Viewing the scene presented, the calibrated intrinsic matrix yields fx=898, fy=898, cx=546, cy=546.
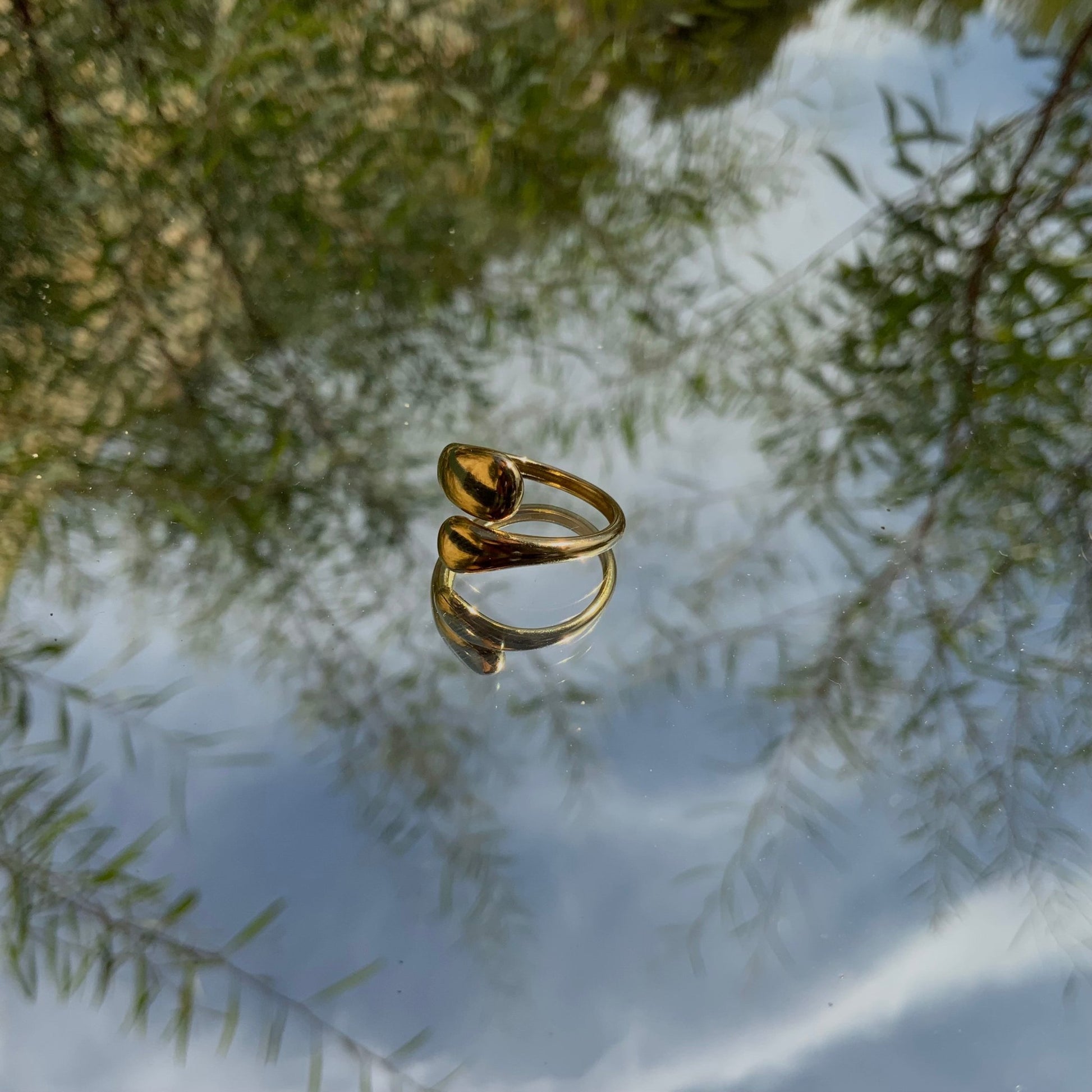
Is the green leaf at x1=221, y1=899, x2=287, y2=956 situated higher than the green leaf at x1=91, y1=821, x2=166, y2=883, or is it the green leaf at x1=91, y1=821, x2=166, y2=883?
the green leaf at x1=91, y1=821, x2=166, y2=883

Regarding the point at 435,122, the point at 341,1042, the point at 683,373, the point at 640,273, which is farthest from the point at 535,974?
the point at 435,122

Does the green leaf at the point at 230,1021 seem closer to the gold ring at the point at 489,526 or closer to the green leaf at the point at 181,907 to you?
the green leaf at the point at 181,907

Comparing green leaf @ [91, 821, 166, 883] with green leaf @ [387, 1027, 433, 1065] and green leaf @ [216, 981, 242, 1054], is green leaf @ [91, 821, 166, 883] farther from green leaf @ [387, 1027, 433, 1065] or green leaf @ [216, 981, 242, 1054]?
green leaf @ [387, 1027, 433, 1065]

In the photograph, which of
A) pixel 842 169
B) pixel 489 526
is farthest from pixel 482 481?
pixel 842 169

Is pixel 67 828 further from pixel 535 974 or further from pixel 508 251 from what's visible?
pixel 508 251

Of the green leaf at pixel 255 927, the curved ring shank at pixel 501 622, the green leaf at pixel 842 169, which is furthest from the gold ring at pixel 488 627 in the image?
the green leaf at pixel 842 169

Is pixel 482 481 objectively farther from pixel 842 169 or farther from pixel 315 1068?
pixel 842 169

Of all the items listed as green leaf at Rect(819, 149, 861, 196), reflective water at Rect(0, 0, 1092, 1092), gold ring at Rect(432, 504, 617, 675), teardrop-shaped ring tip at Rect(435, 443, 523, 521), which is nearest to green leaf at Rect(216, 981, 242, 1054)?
reflective water at Rect(0, 0, 1092, 1092)
